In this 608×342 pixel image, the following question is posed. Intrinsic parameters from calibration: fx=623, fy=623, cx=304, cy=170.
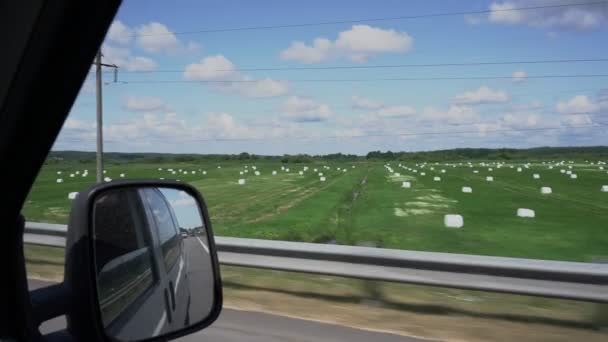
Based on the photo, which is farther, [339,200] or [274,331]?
[339,200]

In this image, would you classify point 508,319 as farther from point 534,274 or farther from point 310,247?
point 310,247

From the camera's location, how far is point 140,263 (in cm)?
229

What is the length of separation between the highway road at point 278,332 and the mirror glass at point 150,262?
11.0 feet

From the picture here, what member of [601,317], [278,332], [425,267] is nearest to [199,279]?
[278,332]

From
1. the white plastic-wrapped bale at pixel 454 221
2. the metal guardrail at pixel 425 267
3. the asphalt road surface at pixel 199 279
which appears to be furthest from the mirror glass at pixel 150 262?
the white plastic-wrapped bale at pixel 454 221

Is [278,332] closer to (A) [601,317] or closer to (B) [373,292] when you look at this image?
(B) [373,292]

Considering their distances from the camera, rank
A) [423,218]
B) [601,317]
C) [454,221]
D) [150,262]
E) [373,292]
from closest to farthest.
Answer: [150,262] < [601,317] < [373,292] < [454,221] < [423,218]

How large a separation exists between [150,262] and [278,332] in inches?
157

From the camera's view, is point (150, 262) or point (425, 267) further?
point (425, 267)

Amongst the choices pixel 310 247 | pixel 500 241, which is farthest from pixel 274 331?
pixel 500 241

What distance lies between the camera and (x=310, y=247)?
739 cm

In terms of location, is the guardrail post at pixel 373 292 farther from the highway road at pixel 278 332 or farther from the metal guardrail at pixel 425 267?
the highway road at pixel 278 332

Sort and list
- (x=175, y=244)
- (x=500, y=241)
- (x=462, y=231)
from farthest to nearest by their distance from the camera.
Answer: (x=462, y=231) < (x=500, y=241) < (x=175, y=244)

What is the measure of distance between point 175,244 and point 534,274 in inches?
174
